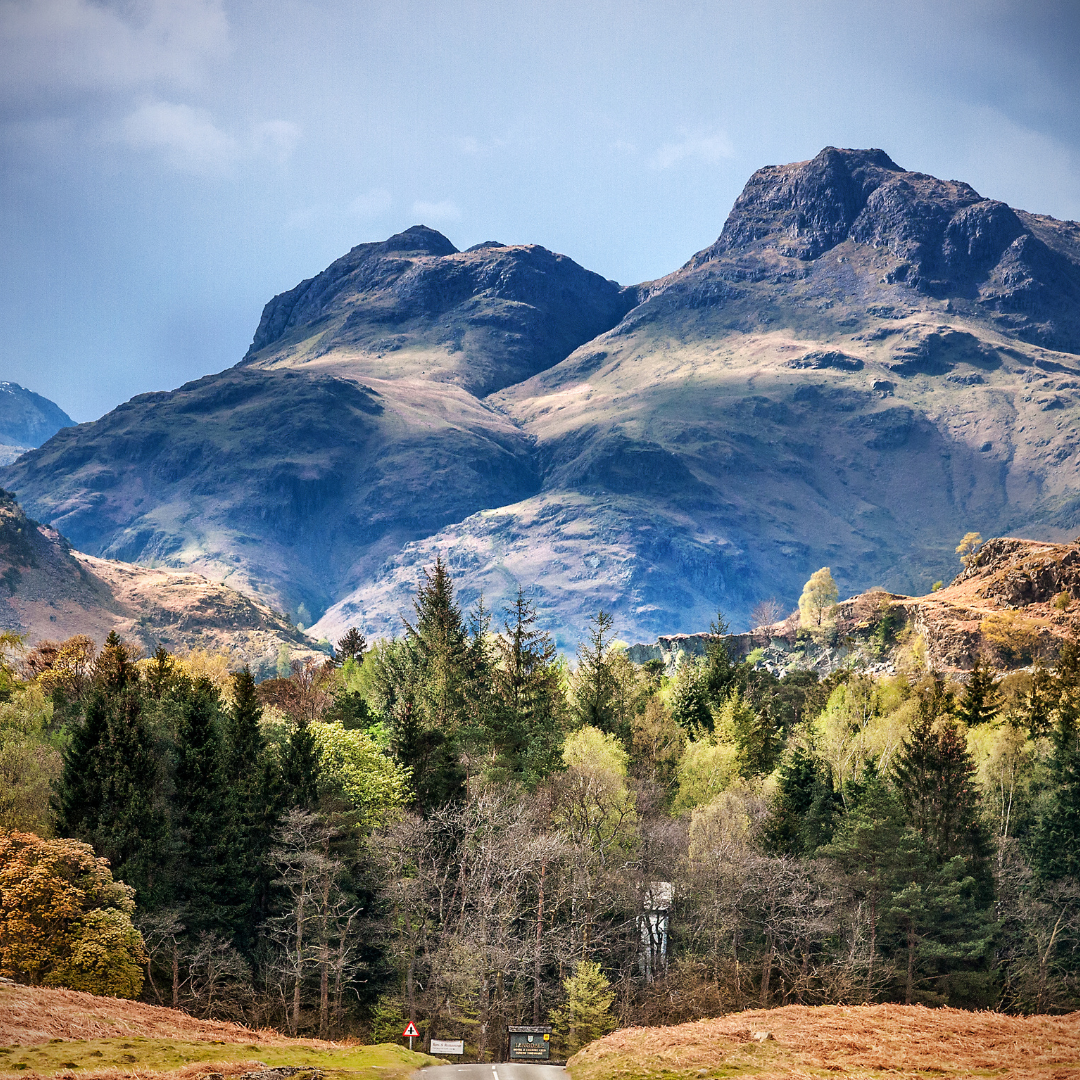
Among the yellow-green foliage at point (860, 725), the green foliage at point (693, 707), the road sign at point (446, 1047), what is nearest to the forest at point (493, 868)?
the yellow-green foliage at point (860, 725)

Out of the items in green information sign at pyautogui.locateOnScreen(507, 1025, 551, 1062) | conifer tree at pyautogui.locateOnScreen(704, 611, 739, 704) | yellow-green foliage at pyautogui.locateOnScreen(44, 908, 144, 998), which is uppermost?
conifer tree at pyautogui.locateOnScreen(704, 611, 739, 704)

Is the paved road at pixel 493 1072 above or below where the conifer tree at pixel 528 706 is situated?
below

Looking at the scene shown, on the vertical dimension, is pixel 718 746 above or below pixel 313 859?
above

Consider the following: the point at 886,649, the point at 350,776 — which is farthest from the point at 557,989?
the point at 886,649

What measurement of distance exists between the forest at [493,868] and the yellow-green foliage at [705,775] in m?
1.42

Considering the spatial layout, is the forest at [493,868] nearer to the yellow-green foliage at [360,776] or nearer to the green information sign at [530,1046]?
the yellow-green foliage at [360,776]

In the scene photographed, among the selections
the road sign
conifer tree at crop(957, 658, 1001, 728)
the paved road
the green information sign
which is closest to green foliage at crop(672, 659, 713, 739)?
conifer tree at crop(957, 658, 1001, 728)

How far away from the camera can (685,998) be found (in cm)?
6178

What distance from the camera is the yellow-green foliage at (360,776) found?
218ft

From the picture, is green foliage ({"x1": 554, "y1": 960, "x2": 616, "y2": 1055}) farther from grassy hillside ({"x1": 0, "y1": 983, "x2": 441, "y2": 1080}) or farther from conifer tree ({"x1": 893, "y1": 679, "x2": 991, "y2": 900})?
conifer tree ({"x1": 893, "y1": 679, "x2": 991, "y2": 900})

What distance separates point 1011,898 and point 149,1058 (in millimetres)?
51499

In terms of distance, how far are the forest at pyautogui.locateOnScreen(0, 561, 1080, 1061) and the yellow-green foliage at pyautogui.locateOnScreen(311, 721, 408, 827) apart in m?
0.17

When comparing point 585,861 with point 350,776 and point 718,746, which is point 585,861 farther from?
point 718,746

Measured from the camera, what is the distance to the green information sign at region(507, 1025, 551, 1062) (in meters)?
52.3
